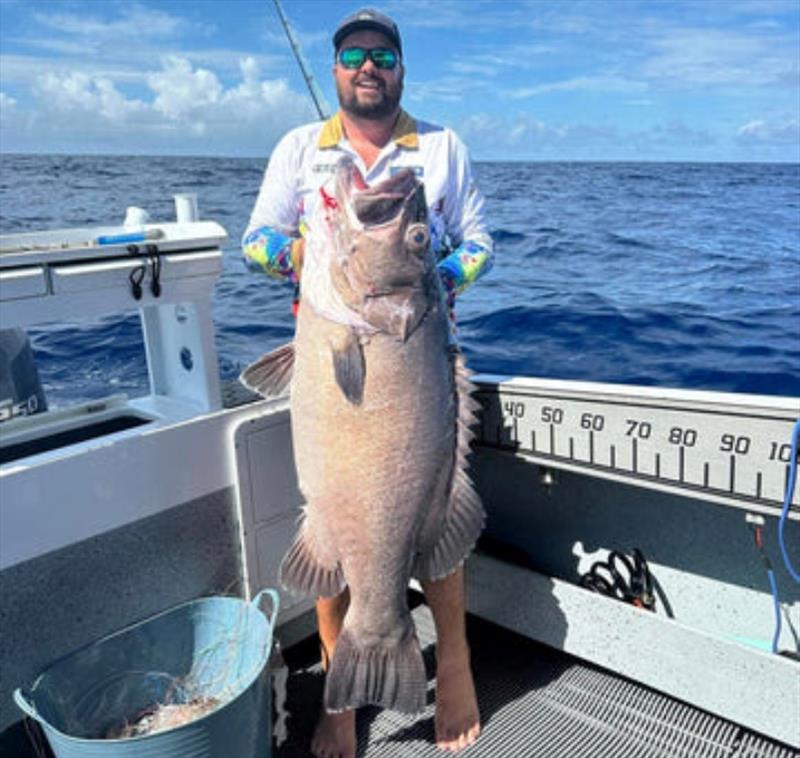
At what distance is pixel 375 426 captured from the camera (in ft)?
7.89

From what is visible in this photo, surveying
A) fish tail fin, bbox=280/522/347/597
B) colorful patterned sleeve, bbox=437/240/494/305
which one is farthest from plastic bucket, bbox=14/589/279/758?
colorful patterned sleeve, bbox=437/240/494/305

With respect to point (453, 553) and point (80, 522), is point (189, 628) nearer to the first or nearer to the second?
point (80, 522)

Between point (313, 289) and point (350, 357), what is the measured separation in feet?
0.82

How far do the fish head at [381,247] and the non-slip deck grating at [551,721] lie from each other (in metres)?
1.65

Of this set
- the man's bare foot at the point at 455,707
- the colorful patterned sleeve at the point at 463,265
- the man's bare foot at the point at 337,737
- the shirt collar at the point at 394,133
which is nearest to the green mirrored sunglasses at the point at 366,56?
the shirt collar at the point at 394,133

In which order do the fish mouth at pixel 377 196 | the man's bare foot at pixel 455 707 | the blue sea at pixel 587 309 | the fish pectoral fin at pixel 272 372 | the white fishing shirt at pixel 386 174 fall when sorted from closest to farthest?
the fish mouth at pixel 377 196
the fish pectoral fin at pixel 272 372
the white fishing shirt at pixel 386 174
the man's bare foot at pixel 455 707
the blue sea at pixel 587 309

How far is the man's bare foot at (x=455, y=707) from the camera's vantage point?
9.78ft

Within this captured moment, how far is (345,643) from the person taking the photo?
2598 mm

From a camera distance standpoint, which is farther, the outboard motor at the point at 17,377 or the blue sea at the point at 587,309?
the blue sea at the point at 587,309

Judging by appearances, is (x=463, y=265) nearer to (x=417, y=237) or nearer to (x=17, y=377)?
(x=417, y=237)

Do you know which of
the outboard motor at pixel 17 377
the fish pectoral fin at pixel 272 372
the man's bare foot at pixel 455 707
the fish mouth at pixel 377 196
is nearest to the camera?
the fish mouth at pixel 377 196

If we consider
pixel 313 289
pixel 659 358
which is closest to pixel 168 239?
pixel 313 289

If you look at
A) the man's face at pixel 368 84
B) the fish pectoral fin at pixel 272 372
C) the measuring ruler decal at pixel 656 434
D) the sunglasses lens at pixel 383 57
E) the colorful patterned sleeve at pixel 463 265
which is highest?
the sunglasses lens at pixel 383 57

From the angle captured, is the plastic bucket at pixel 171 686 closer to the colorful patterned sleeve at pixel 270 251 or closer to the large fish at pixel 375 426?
the large fish at pixel 375 426
